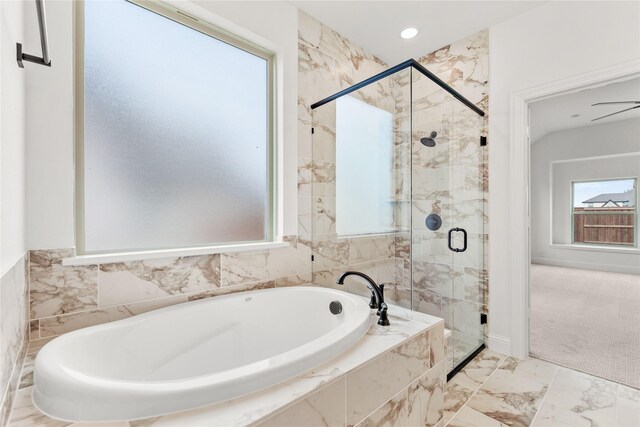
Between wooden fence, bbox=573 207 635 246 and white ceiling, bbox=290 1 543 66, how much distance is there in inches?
211

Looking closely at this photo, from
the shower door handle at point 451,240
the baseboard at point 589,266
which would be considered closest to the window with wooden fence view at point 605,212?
the baseboard at point 589,266

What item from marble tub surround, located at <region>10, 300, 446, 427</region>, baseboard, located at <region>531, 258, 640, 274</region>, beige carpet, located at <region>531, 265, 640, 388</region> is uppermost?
marble tub surround, located at <region>10, 300, 446, 427</region>

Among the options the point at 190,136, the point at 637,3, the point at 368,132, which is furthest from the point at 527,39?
the point at 190,136

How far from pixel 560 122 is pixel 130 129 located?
6.46 meters

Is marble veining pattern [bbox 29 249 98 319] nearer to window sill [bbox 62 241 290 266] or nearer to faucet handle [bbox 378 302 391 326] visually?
window sill [bbox 62 241 290 266]

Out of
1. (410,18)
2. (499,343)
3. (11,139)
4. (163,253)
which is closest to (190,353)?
(163,253)

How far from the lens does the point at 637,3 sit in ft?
5.63

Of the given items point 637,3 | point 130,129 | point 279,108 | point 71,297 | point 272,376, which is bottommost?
point 272,376

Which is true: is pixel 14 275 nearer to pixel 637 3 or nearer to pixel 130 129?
pixel 130 129

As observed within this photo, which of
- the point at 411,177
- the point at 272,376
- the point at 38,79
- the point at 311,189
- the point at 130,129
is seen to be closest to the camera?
the point at 272,376

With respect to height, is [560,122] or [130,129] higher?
[560,122]

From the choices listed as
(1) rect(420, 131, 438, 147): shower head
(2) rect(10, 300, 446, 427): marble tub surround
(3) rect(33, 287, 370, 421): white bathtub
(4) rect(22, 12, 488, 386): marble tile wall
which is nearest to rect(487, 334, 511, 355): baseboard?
(4) rect(22, 12, 488, 386): marble tile wall

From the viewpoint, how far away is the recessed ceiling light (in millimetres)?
2406

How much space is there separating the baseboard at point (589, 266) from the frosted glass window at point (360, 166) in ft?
18.5
